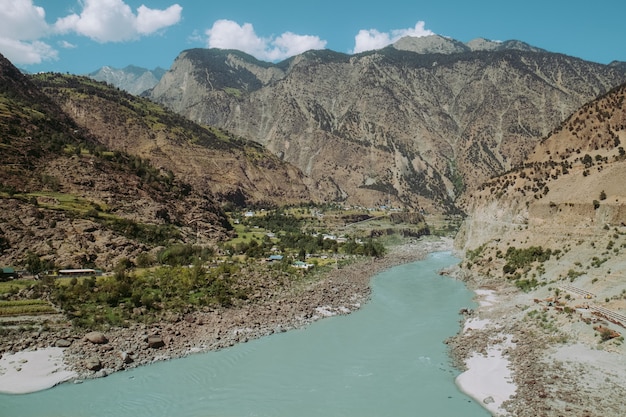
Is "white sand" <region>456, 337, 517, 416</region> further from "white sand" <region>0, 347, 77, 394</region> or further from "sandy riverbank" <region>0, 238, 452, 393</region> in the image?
"white sand" <region>0, 347, 77, 394</region>

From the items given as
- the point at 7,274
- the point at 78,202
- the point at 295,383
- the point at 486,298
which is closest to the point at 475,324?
the point at 486,298

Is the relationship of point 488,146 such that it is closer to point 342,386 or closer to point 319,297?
point 319,297

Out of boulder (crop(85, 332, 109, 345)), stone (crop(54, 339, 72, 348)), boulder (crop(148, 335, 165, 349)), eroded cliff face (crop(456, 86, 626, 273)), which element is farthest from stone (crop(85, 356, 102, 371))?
eroded cliff face (crop(456, 86, 626, 273))

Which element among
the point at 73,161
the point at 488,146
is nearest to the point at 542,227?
the point at 73,161

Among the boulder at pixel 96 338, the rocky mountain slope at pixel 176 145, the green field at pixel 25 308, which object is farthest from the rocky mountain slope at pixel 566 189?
the rocky mountain slope at pixel 176 145

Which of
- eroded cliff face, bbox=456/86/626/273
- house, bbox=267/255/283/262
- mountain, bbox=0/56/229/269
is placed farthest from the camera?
house, bbox=267/255/283/262

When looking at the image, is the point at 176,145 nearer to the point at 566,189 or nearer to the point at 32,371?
the point at 566,189
